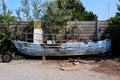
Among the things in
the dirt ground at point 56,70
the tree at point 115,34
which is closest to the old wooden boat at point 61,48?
the dirt ground at point 56,70

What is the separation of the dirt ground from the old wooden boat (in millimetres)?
608

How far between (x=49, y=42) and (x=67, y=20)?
2.02 m

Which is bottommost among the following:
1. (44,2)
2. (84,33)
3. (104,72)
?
(104,72)

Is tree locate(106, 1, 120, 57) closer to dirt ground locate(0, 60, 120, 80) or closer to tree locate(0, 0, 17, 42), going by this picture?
dirt ground locate(0, 60, 120, 80)

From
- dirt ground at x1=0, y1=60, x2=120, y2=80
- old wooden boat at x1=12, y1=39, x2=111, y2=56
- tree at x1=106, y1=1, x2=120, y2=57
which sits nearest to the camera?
dirt ground at x1=0, y1=60, x2=120, y2=80

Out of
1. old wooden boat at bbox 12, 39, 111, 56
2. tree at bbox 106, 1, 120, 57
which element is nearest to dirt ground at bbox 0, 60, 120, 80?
old wooden boat at bbox 12, 39, 111, 56

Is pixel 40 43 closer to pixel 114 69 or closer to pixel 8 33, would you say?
pixel 8 33

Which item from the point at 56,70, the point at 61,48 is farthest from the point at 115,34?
the point at 56,70

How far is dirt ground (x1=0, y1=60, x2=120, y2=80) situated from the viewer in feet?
44.4

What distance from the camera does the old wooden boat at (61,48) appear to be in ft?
62.2

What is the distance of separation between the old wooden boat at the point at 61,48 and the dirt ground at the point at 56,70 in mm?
608

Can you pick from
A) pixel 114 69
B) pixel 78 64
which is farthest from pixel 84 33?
pixel 114 69

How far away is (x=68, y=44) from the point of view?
18.9 m

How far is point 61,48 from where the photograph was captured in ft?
62.2
